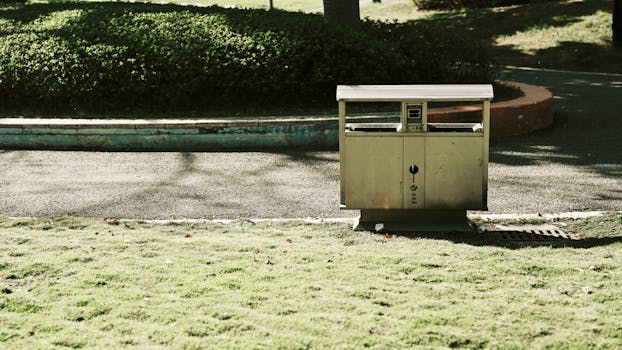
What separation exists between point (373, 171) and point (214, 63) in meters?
4.55

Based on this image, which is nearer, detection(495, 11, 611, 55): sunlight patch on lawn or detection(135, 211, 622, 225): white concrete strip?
detection(135, 211, 622, 225): white concrete strip

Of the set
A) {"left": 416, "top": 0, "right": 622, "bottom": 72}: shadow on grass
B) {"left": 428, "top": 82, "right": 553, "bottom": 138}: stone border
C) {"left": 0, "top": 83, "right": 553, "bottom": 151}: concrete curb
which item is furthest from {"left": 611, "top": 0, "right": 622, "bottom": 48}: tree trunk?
{"left": 0, "top": 83, "right": 553, "bottom": 151}: concrete curb

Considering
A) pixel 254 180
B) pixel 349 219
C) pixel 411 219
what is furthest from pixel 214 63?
pixel 411 219

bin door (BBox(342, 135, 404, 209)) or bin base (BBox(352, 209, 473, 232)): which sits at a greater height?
bin door (BBox(342, 135, 404, 209))

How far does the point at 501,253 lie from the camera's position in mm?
5836

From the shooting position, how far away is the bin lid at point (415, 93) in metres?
6.37

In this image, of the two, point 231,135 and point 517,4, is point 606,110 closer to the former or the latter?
point 231,135

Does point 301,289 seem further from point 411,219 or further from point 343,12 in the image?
point 343,12

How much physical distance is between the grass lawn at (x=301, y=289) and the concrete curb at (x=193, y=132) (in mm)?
3303

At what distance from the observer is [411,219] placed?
6.77 meters

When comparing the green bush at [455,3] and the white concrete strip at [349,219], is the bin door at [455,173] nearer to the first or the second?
the white concrete strip at [349,219]

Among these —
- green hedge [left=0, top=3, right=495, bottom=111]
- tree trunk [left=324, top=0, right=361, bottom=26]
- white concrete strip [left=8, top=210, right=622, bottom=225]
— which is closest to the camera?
white concrete strip [left=8, top=210, right=622, bottom=225]

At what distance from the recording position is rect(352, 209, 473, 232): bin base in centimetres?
668

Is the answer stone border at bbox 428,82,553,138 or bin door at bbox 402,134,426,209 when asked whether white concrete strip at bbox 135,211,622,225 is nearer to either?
bin door at bbox 402,134,426,209
